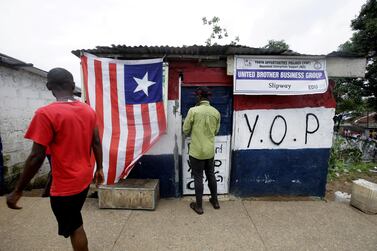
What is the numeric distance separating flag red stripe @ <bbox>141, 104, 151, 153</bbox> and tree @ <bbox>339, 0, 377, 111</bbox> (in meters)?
11.7

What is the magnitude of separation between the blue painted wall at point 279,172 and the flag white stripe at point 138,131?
5.63 feet

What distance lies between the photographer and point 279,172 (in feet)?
15.0

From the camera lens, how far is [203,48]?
3883 mm

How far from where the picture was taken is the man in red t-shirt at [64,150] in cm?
197

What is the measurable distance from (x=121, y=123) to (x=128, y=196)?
120 cm

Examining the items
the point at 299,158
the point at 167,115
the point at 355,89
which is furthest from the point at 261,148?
the point at 355,89

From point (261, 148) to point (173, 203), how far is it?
6.22ft

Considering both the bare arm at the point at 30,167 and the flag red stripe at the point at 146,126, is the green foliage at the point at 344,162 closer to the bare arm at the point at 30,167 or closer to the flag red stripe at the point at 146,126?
the flag red stripe at the point at 146,126

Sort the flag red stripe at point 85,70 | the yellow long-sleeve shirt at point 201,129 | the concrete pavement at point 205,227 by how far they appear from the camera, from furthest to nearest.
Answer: the flag red stripe at point 85,70 < the yellow long-sleeve shirt at point 201,129 < the concrete pavement at point 205,227

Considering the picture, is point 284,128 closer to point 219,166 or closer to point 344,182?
point 219,166

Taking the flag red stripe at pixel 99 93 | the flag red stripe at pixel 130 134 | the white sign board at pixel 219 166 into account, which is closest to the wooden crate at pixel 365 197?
the white sign board at pixel 219 166

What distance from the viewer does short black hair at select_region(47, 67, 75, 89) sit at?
213 cm

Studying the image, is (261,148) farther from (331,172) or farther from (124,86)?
(331,172)

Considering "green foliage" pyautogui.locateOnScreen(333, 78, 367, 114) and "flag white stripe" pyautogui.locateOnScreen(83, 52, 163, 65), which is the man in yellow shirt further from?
"green foliage" pyautogui.locateOnScreen(333, 78, 367, 114)
